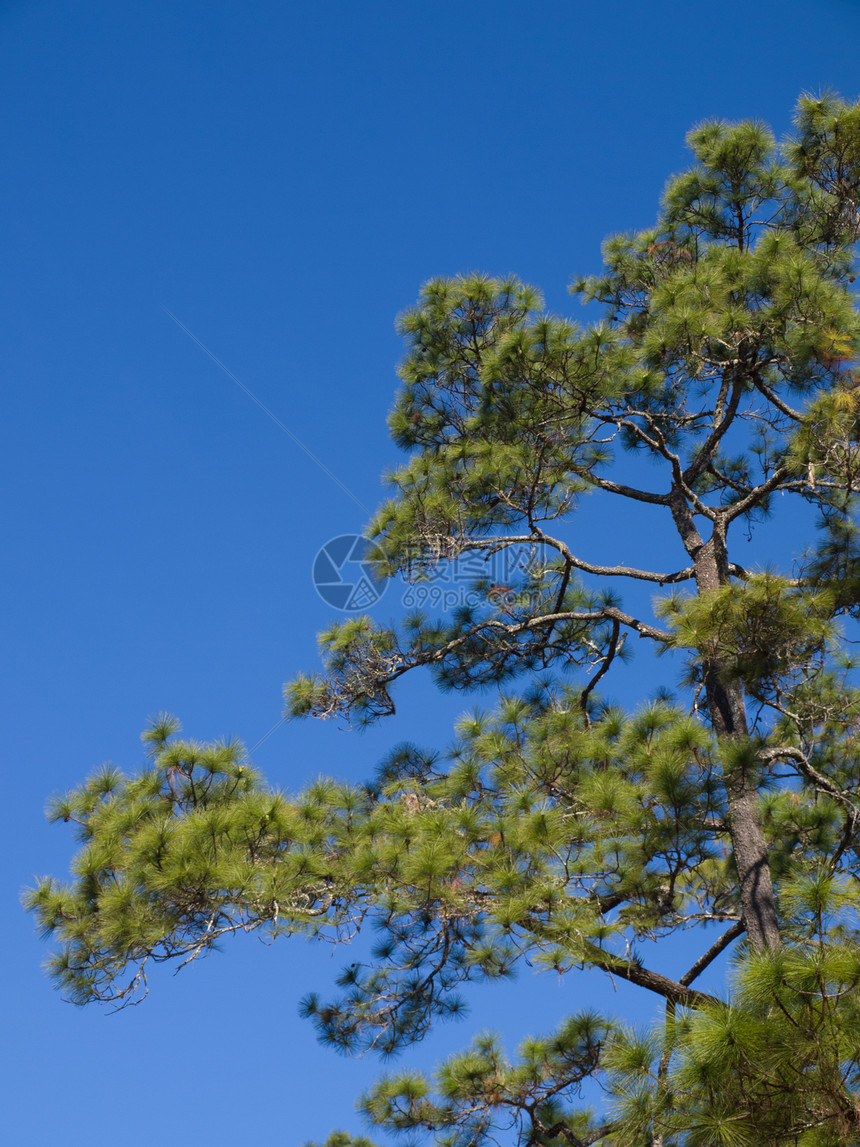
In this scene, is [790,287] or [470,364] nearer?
[790,287]

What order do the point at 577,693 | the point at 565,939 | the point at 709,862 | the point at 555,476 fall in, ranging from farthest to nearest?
the point at 577,693
the point at 555,476
the point at 709,862
the point at 565,939

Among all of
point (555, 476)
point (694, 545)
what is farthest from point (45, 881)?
point (694, 545)

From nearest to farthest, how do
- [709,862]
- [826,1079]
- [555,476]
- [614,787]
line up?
[826,1079]
[614,787]
[709,862]
[555,476]

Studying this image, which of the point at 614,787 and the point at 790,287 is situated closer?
the point at 614,787

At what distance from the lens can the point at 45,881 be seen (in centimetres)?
468

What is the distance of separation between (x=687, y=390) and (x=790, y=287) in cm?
113

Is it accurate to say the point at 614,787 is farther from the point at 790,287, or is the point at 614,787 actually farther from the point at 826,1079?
the point at 790,287

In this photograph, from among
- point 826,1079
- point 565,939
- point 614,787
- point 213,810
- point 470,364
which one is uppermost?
point 470,364

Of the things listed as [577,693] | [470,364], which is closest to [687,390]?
[470,364]

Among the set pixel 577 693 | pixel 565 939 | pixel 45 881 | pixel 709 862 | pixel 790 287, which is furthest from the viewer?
pixel 577 693

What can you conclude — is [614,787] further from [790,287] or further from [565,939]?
[790,287]

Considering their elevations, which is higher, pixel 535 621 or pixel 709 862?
pixel 535 621

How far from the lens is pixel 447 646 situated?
6152 mm

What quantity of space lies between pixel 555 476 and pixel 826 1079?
12.9 ft
